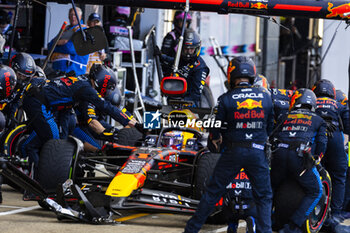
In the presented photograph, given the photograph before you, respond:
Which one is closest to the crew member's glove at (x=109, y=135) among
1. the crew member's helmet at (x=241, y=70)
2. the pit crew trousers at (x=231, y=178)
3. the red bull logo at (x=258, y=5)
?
the red bull logo at (x=258, y=5)

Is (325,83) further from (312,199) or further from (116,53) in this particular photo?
(116,53)

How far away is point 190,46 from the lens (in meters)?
12.6

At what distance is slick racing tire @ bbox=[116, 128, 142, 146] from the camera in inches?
438

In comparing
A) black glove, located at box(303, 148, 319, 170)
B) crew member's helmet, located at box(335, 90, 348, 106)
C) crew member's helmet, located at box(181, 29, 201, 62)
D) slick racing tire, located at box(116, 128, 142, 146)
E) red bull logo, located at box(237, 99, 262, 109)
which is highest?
crew member's helmet, located at box(181, 29, 201, 62)

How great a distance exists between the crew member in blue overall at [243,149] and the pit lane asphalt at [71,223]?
1218mm

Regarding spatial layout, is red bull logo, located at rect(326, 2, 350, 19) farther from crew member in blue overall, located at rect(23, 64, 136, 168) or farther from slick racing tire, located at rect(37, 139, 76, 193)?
slick racing tire, located at rect(37, 139, 76, 193)

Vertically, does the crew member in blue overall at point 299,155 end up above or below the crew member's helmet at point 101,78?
below

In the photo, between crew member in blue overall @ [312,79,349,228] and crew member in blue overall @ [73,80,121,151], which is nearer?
crew member in blue overall @ [312,79,349,228]

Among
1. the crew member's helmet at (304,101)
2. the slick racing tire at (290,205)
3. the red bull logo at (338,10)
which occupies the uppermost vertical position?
the red bull logo at (338,10)

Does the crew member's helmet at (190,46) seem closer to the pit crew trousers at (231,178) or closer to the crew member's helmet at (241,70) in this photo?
Result: the crew member's helmet at (241,70)

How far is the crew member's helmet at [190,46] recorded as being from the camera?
12.6m

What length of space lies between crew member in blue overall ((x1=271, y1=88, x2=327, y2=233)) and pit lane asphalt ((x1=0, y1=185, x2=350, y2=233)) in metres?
0.76

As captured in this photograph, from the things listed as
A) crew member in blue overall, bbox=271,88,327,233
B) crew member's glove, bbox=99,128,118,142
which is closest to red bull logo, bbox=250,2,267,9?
crew member's glove, bbox=99,128,118,142

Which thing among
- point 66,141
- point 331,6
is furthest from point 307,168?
point 331,6
